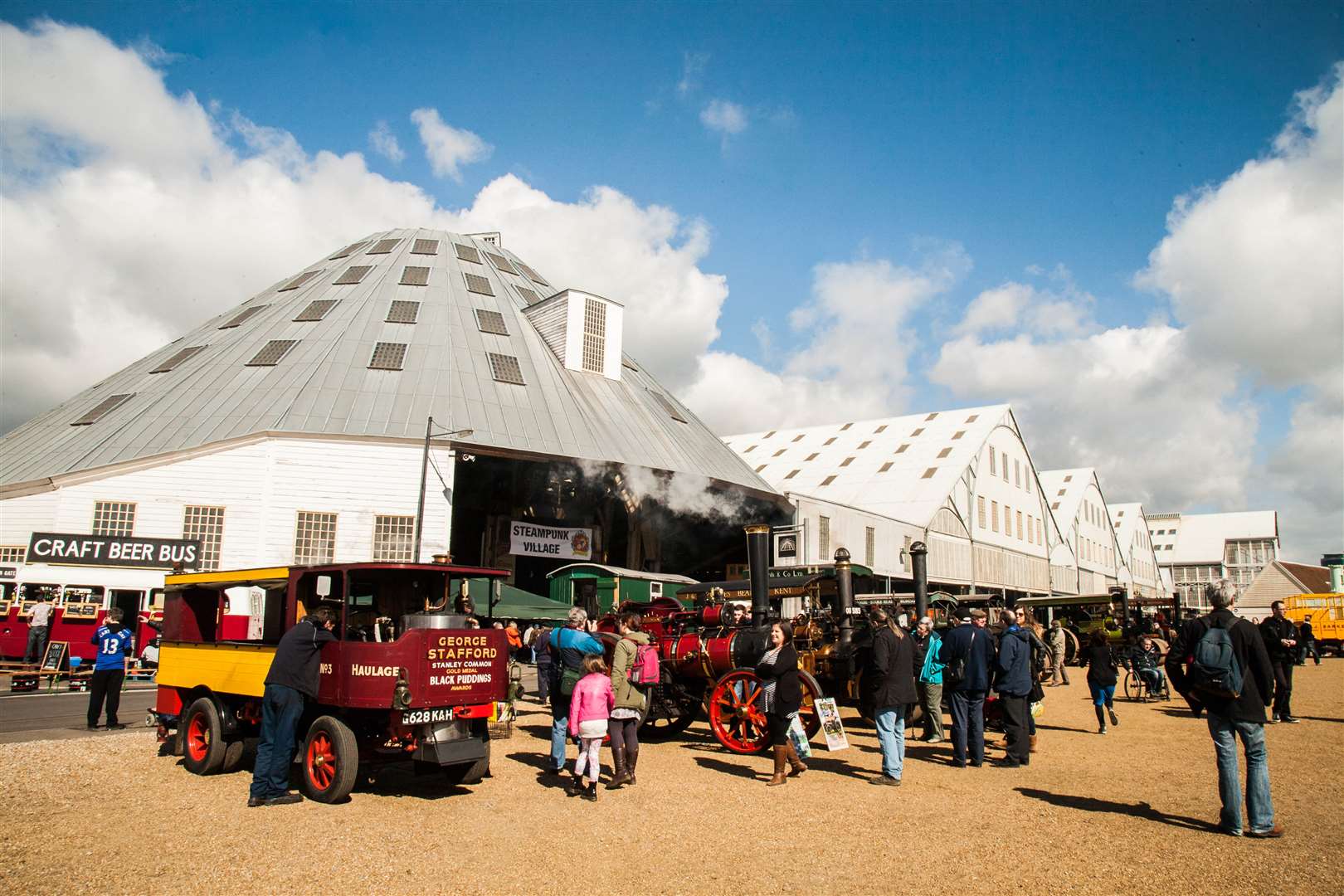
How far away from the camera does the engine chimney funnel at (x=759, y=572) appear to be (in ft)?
37.9

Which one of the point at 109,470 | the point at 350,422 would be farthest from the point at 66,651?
the point at 350,422

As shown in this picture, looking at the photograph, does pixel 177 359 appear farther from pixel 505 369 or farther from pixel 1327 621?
pixel 1327 621

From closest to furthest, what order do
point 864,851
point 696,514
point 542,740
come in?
1. point 864,851
2. point 542,740
3. point 696,514

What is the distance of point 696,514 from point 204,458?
16.7 m

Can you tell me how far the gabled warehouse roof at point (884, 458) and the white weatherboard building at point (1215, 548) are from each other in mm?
52457

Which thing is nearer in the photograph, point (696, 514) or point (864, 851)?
point (864, 851)

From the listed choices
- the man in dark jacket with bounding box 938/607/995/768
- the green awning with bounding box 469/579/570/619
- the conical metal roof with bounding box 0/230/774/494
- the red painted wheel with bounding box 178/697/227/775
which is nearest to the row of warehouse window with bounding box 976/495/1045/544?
the conical metal roof with bounding box 0/230/774/494

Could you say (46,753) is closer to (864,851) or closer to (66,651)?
(864,851)

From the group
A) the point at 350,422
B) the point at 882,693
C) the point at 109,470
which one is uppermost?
the point at 350,422

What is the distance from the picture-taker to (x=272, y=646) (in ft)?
27.3

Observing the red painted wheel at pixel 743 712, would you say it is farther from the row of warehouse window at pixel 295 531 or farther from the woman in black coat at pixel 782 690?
the row of warehouse window at pixel 295 531

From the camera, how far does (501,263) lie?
4053 centimetres

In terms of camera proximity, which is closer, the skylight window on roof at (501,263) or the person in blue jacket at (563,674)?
the person in blue jacket at (563,674)

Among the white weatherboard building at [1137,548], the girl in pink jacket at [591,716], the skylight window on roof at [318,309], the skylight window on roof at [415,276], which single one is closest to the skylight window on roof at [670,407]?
the skylight window on roof at [415,276]
